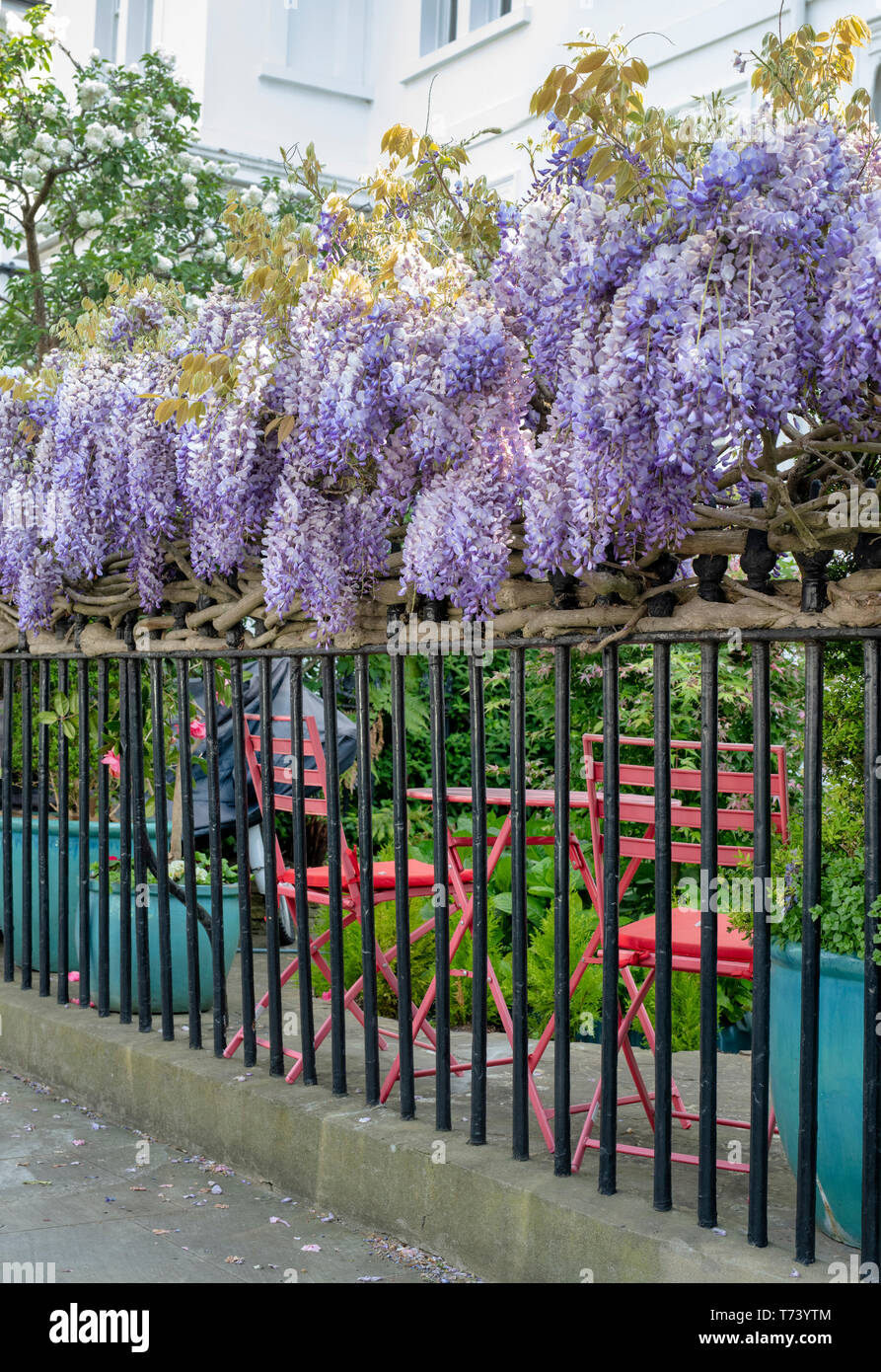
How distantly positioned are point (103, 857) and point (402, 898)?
1.75 meters

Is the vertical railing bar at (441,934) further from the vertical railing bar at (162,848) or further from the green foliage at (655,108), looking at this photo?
the green foliage at (655,108)

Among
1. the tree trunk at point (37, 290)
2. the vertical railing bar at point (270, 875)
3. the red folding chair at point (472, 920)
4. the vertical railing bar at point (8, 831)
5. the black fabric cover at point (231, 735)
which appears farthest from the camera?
the tree trunk at point (37, 290)

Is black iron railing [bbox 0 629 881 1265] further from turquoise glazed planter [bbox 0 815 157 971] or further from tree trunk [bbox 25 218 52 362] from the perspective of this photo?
tree trunk [bbox 25 218 52 362]

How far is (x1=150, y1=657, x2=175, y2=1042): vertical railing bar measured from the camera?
204 inches

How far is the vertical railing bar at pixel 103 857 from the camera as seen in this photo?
217 inches

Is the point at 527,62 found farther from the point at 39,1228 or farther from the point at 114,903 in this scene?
the point at 39,1228

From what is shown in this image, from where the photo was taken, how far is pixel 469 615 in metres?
3.71

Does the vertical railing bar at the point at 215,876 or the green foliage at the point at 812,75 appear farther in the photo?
the vertical railing bar at the point at 215,876

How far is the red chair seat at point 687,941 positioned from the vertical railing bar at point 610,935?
7.5 inches

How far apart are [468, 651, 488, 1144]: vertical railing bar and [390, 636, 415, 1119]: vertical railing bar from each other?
0.24 meters

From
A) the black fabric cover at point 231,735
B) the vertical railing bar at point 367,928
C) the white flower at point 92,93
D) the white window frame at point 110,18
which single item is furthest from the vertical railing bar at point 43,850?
the white window frame at point 110,18

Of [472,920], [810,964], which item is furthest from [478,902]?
[810,964]

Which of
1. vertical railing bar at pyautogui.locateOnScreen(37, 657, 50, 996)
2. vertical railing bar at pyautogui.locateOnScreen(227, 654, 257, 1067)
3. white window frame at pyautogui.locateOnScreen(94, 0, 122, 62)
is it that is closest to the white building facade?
white window frame at pyautogui.locateOnScreen(94, 0, 122, 62)

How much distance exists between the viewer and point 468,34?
1223 centimetres
